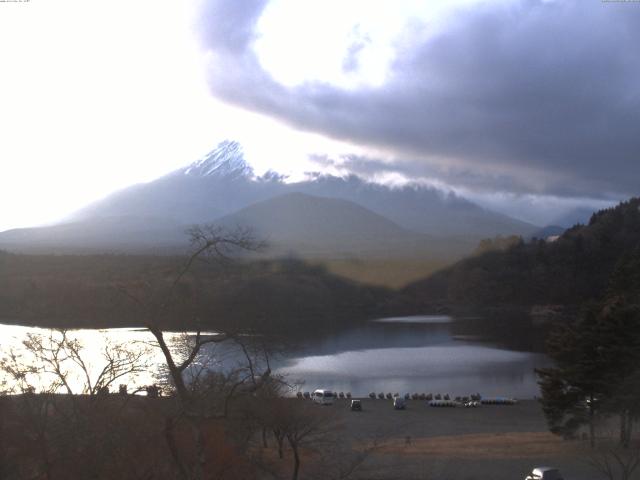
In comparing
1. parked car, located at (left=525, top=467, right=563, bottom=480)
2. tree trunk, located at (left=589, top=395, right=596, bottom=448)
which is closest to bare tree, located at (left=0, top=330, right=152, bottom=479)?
parked car, located at (left=525, top=467, right=563, bottom=480)

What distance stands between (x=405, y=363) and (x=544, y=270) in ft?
90.3

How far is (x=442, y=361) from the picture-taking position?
2448 cm

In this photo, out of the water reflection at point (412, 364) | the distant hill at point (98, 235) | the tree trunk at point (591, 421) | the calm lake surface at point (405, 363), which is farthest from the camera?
the distant hill at point (98, 235)

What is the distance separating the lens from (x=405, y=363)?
2409 centimetres

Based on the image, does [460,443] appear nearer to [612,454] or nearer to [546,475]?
[612,454]

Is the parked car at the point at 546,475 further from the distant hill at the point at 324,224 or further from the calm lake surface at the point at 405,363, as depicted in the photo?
the distant hill at the point at 324,224

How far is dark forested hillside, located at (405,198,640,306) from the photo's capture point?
1847 inches

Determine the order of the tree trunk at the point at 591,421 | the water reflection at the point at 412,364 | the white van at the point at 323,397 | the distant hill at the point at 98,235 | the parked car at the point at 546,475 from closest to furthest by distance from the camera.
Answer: the parked car at the point at 546,475, the tree trunk at the point at 591,421, the white van at the point at 323,397, the water reflection at the point at 412,364, the distant hill at the point at 98,235

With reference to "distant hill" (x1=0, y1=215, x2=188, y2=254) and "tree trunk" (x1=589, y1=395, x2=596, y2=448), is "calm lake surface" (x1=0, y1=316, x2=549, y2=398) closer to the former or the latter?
"tree trunk" (x1=589, y1=395, x2=596, y2=448)

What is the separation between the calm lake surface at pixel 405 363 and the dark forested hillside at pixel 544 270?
1668 cm

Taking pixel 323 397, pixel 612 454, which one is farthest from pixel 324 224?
pixel 612 454

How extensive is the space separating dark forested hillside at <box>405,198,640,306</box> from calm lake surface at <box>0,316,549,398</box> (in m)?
16.7

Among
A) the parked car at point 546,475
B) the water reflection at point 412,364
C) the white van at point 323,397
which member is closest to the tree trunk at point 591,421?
the parked car at point 546,475

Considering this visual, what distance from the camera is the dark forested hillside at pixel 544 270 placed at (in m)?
46.9
